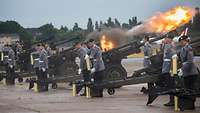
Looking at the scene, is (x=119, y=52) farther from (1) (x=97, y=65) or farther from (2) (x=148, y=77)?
(2) (x=148, y=77)

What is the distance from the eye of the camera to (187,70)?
15773 mm

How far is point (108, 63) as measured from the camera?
24578 millimetres

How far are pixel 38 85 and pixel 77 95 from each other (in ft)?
10.8

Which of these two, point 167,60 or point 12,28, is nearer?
point 167,60

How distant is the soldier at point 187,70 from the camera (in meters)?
15.7

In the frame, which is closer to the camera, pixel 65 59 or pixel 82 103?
pixel 82 103

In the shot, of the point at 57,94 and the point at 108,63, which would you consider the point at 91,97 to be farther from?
the point at 108,63

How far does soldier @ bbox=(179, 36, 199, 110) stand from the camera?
15680 millimetres

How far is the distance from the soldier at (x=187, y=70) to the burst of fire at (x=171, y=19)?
8.00 metres

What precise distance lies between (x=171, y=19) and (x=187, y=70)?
32.4 ft

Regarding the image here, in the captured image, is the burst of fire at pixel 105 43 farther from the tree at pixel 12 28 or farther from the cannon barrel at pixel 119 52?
the tree at pixel 12 28

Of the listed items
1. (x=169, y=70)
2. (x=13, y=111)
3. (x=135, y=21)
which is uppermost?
Answer: (x=135, y=21)

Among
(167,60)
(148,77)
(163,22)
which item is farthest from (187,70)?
(163,22)

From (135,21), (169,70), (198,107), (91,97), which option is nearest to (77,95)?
(91,97)
